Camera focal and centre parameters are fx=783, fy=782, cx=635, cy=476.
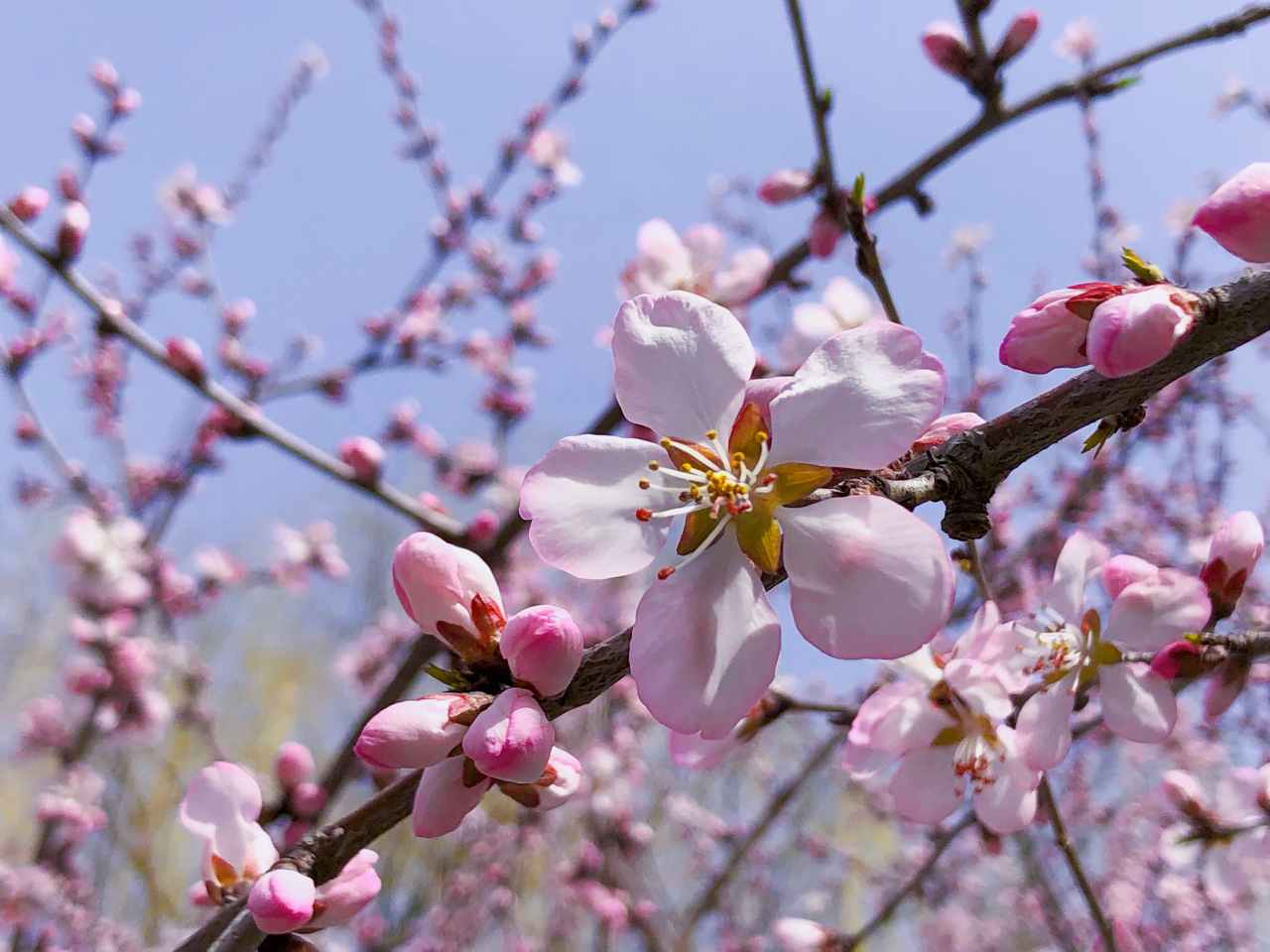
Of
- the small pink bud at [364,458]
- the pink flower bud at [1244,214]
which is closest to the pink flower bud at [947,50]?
the pink flower bud at [1244,214]

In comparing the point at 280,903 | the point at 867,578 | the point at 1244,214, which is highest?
the point at 1244,214

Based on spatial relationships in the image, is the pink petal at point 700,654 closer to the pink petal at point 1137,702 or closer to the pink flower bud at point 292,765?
the pink petal at point 1137,702

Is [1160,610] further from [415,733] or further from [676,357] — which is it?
[415,733]

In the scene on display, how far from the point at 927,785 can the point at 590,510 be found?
642 millimetres

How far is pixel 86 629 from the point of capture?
319cm

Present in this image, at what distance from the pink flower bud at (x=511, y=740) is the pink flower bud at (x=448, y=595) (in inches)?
4.2

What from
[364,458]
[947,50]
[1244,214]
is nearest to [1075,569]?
[1244,214]

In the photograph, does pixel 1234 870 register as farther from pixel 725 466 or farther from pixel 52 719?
pixel 52 719

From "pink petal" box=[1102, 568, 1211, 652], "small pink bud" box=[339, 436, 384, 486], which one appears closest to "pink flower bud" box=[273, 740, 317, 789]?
"small pink bud" box=[339, 436, 384, 486]

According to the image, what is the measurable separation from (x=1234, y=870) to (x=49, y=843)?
400 cm

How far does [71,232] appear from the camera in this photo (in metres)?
1.64

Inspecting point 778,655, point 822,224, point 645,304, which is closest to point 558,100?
point 822,224

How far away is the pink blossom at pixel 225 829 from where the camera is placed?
0.83 metres

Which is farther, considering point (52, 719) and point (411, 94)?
point (411, 94)
